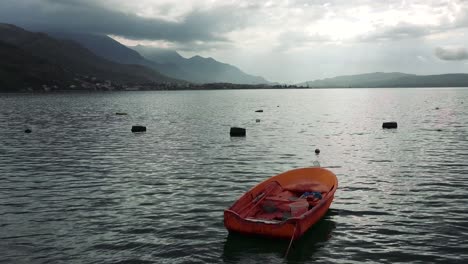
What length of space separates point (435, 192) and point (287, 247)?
41.3 feet

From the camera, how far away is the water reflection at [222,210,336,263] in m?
14.7

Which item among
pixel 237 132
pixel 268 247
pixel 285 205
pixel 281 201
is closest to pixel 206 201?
pixel 281 201

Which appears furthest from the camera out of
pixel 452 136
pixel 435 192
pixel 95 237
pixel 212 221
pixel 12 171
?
pixel 452 136

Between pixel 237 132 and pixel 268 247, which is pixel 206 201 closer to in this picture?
pixel 268 247

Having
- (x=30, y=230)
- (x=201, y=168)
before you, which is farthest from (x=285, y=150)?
(x=30, y=230)

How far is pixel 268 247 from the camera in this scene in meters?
15.4

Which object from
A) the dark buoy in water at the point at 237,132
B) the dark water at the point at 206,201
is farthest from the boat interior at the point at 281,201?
the dark buoy in water at the point at 237,132

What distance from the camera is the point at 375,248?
1564cm

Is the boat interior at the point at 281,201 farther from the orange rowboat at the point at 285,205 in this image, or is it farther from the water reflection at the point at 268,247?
the water reflection at the point at 268,247

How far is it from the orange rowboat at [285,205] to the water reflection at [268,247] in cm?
50

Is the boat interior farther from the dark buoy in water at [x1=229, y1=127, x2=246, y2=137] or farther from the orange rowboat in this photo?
the dark buoy in water at [x1=229, y1=127, x2=246, y2=137]

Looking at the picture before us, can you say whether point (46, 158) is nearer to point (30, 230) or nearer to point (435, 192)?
point (30, 230)

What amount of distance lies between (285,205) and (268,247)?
10.6 ft

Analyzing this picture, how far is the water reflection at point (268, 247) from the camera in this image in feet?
48.3
